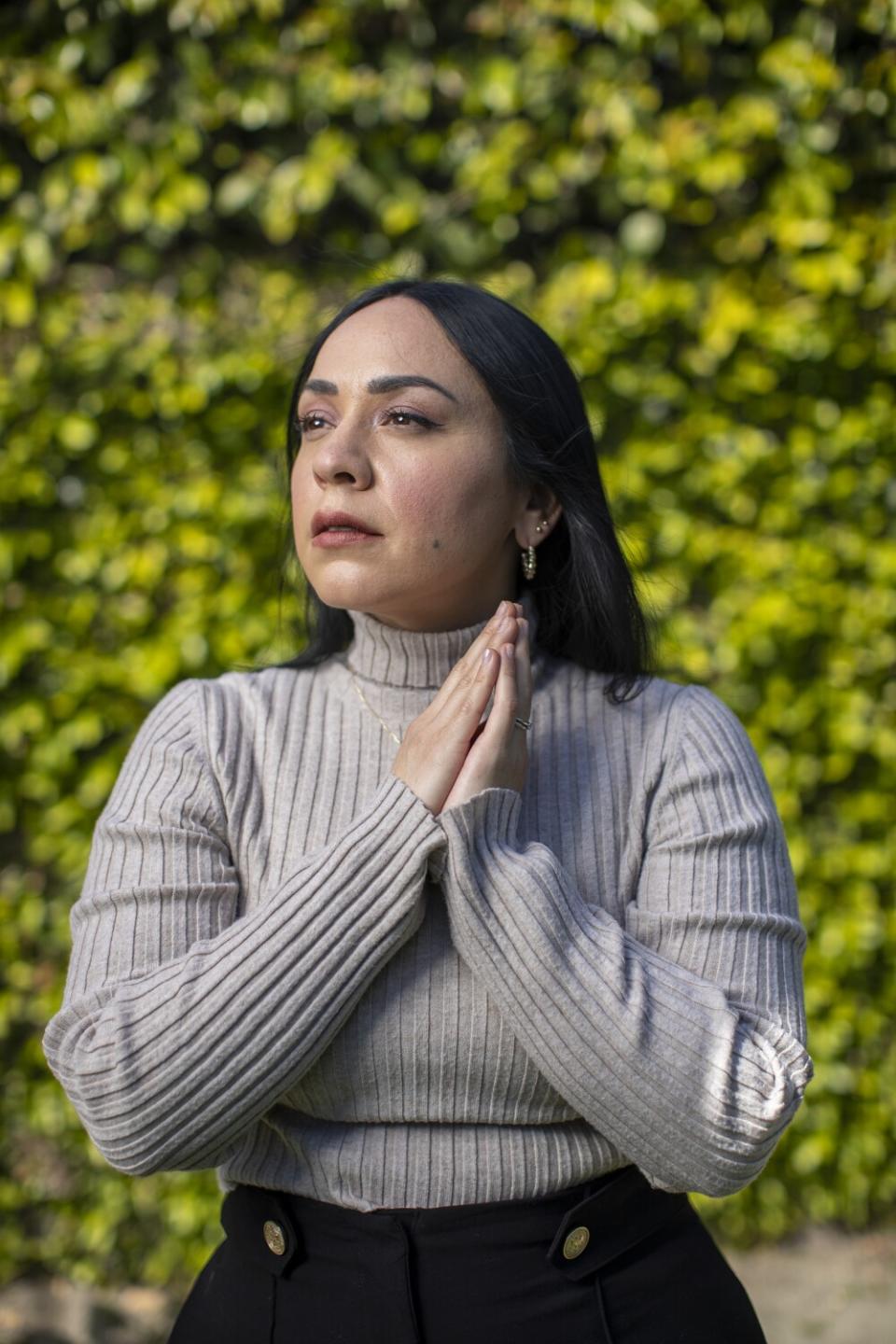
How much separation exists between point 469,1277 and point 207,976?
0.50 metres

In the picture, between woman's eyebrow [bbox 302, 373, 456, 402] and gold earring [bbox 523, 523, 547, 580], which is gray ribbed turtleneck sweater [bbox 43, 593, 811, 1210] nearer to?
gold earring [bbox 523, 523, 547, 580]

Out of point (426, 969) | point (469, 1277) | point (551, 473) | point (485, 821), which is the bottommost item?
point (469, 1277)

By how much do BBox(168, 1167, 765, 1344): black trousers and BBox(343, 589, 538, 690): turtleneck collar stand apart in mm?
706

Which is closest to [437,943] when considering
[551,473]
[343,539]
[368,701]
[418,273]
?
[368,701]

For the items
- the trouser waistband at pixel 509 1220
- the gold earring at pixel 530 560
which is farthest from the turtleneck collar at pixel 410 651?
the trouser waistband at pixel 509 1220

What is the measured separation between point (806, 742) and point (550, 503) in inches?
69.9

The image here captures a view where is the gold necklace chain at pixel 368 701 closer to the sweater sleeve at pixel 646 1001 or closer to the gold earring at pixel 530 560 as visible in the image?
the gold earring at pixel 530 560

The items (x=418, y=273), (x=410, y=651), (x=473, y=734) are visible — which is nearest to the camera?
(x=473, y=734)

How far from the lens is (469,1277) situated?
4.90 ft

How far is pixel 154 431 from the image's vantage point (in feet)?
10.8

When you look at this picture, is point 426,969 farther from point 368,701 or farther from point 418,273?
point 418,273

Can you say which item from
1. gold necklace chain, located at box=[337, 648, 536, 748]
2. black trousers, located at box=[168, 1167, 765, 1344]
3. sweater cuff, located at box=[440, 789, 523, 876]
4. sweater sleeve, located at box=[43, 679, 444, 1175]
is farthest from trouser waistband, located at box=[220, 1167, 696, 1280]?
gold necklace chain, located at box=[337, 648, 536, 748]

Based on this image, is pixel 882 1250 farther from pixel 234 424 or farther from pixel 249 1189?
pixel 234 424

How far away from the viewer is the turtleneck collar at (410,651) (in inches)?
69.5
